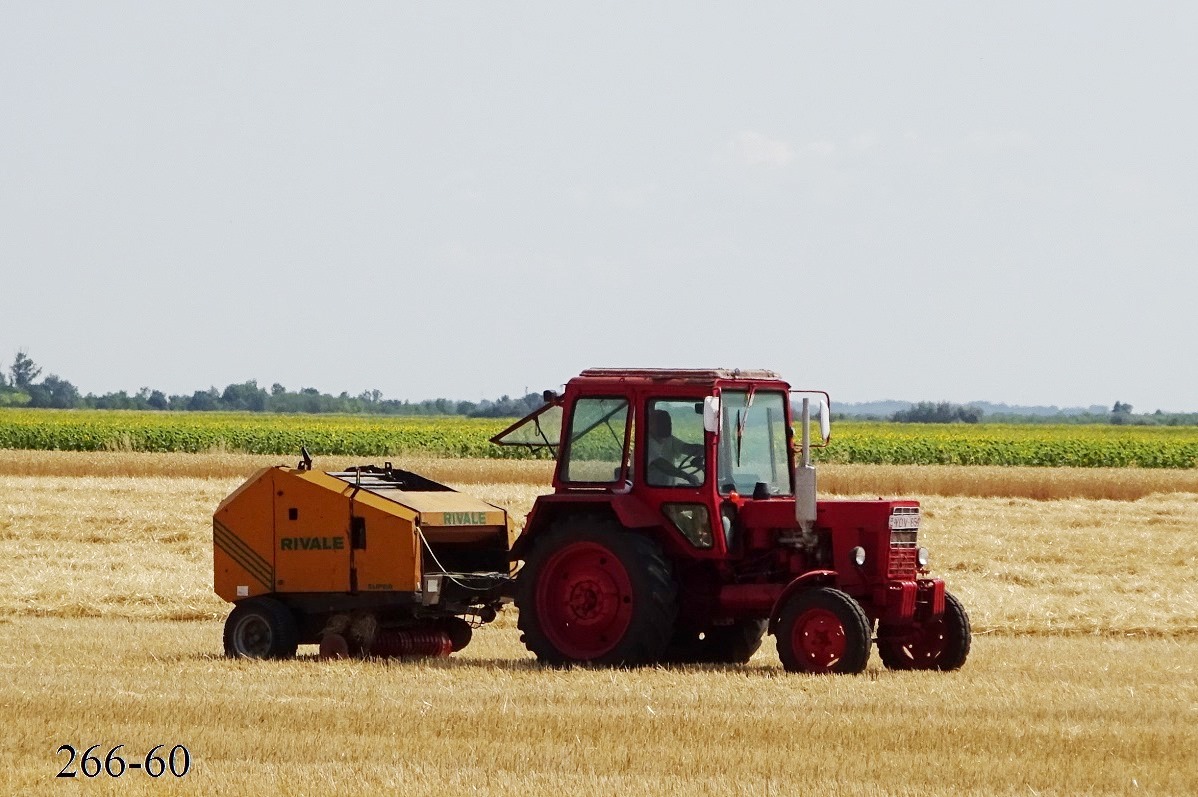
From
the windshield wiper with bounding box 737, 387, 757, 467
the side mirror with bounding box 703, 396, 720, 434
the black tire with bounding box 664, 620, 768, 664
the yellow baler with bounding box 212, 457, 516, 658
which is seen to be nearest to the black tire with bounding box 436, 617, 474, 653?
the yellow baler with bounding box 212, 457, 516, 658

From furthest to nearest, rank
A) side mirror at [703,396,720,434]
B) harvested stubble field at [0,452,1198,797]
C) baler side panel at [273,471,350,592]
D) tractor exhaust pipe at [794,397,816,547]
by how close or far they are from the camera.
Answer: baler side panel at [273,471,350,592]
tractor exhaust pipe at [794,397,816,547]
side mirror at [703,396,720,434]
harvested stubble field at [0,452,1198,797]

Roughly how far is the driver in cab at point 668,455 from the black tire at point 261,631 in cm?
315

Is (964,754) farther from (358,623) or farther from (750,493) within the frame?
(358,623)

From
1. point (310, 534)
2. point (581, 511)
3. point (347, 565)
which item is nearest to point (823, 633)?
point (581, 511)

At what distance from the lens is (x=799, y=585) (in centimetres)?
1308

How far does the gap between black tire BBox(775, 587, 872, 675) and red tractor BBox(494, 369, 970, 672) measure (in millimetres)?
14

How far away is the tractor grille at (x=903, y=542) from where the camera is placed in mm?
13266

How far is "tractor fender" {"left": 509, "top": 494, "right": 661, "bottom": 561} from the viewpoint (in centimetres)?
1326

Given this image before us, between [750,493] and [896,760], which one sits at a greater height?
[750,493]

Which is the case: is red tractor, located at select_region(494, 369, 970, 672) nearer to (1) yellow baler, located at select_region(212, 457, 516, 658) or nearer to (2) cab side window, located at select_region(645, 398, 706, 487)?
(2) cab side window, located at select_region(645, 398, 706, 487)

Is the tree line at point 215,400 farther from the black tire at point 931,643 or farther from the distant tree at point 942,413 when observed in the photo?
the black tire at point 931,643

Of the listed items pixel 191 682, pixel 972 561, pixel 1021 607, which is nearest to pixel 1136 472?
pixel 972 561

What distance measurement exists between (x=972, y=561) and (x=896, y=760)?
12.8 m

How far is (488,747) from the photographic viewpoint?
9.76m
